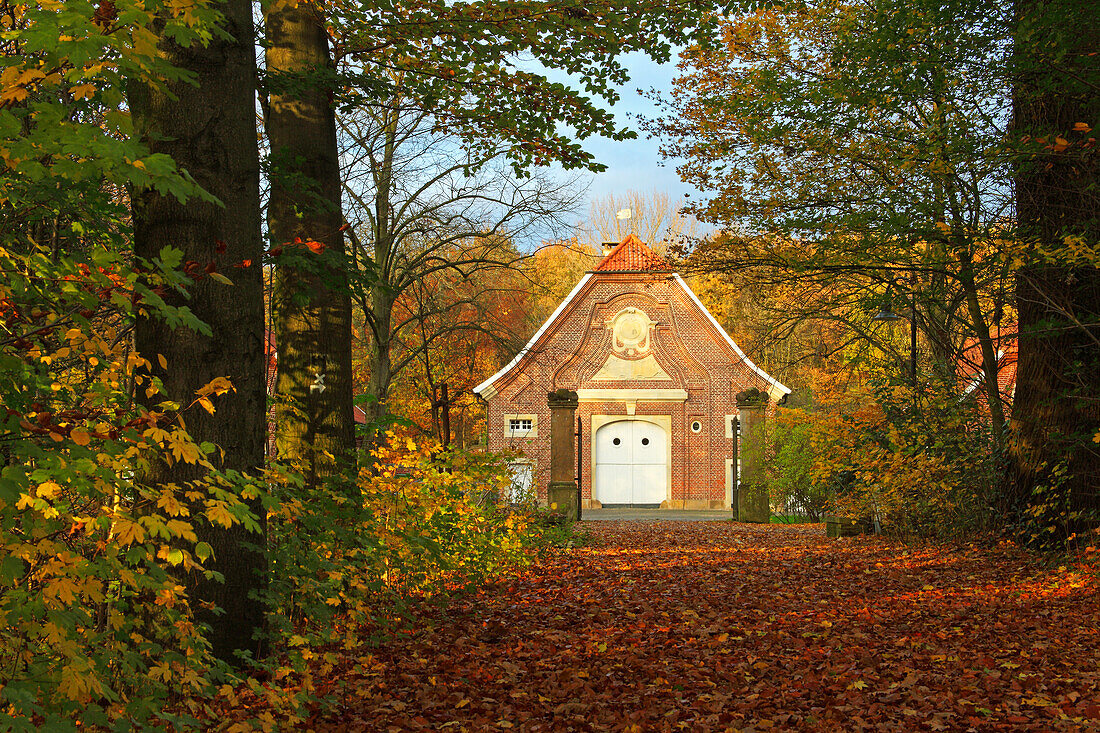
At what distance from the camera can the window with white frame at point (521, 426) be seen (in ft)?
94.1

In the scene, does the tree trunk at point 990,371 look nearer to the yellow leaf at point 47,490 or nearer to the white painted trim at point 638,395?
the yellow leaf at point 47,490

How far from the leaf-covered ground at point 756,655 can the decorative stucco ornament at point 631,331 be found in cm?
1878

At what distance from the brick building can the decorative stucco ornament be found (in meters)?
0.03

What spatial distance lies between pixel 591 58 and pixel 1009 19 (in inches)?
154

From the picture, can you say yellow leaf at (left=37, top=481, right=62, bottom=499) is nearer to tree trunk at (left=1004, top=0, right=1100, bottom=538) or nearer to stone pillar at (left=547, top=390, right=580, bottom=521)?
tree trunk at (left=1004, top=0, right=1100, bottom=538)

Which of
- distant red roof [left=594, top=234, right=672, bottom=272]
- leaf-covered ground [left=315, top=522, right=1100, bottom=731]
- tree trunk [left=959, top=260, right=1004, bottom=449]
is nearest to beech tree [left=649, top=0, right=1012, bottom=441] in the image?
tree trunk [left=959, top=260, right=1004, bottom=449]

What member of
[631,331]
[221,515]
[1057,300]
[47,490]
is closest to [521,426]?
[631,331]

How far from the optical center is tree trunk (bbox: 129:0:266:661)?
4566mm

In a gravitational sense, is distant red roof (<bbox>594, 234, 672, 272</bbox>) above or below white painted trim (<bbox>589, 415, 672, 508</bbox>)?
above

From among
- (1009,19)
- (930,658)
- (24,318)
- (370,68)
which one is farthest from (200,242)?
(1009,19)

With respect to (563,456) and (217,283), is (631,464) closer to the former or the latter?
(563,456)

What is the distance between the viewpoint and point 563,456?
62.0 ft

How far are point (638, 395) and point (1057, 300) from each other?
19.5m

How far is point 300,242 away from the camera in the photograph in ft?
15.8
